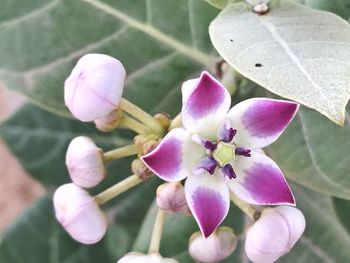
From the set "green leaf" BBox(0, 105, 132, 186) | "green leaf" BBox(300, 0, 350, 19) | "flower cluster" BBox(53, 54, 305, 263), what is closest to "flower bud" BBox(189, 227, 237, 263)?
"flower cluster" BBox(53, 54, 305, 263)

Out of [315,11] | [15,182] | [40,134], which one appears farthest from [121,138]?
[15,182]

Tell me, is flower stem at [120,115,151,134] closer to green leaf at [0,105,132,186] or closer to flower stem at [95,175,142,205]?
flower stem at [95,175,142,205]

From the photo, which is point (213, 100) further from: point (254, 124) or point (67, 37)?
point (67, 37)

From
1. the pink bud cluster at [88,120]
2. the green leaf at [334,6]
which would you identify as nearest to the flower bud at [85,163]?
the pink bud cluster at [88,120]

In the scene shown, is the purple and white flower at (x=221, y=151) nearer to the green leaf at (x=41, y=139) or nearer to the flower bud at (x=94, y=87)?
the flower bud at (x=94, y=87)

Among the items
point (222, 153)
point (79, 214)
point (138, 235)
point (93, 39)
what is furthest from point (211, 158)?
point (138, 235)

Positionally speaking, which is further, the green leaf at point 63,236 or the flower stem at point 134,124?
the green leaf at point 63,236

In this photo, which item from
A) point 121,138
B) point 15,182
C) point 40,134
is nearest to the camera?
point 121,138
